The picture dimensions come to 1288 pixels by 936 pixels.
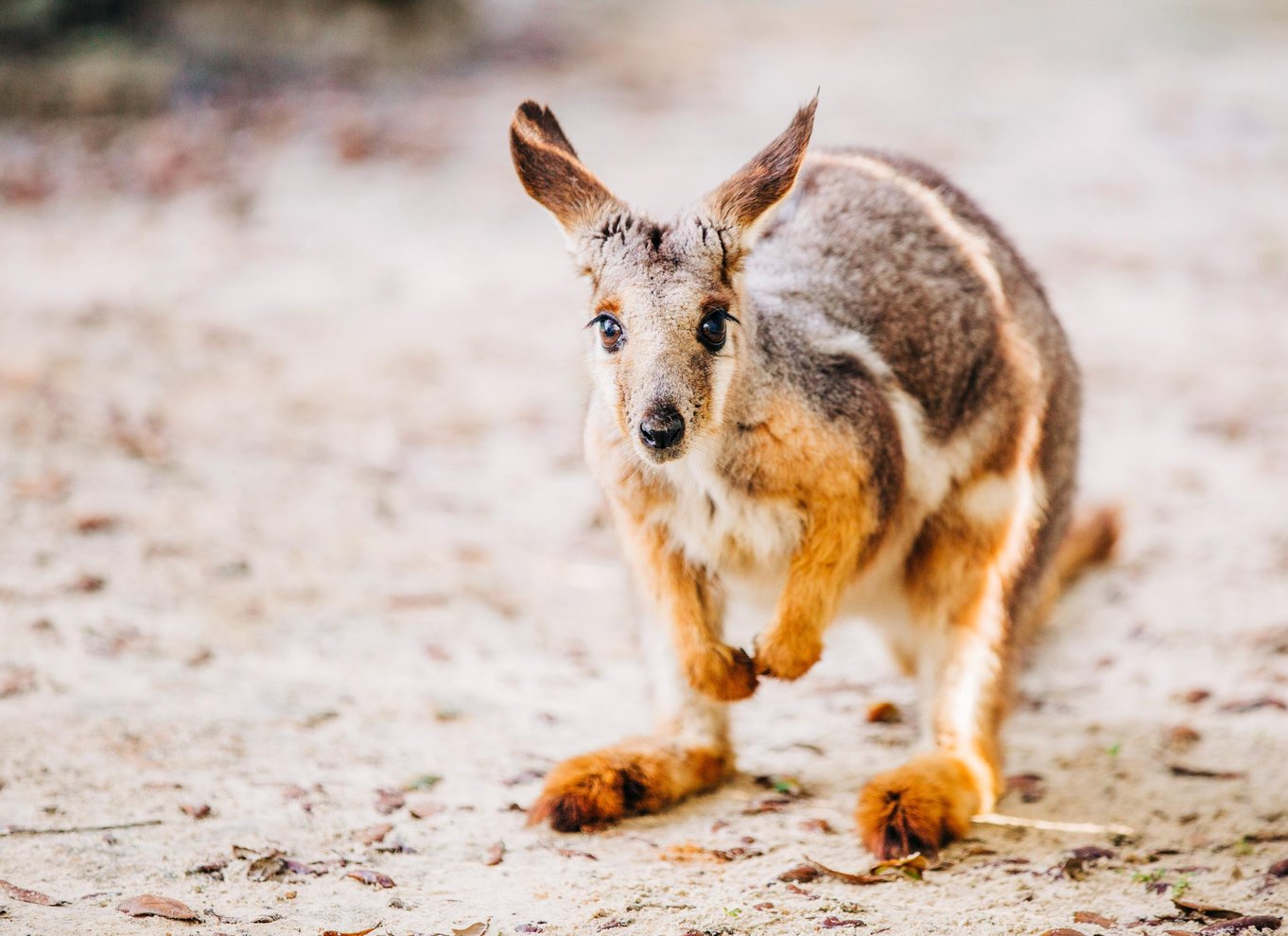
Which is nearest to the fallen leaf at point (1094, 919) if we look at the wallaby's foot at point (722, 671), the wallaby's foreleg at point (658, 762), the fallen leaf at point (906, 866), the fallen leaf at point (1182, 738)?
the fallen leaf at point (906, 866)

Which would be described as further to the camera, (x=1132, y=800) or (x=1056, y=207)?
(x=1056, y=207)

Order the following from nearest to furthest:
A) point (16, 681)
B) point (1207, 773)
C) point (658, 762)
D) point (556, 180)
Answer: point (556, 180), point (658, 762), point (1207, 773), point (16, 681)

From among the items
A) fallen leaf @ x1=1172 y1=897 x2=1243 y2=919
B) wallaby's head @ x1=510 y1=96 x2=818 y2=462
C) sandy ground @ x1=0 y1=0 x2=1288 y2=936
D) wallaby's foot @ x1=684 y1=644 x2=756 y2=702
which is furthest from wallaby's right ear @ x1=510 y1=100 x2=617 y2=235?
fallen leaf @ x1=1172 y1=897 x2=1243 y2=919

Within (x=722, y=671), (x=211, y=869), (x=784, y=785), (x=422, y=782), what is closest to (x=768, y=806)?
(x=784, y=785)

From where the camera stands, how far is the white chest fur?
3213mm

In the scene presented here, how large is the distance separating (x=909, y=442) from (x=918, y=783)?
87 centimetres

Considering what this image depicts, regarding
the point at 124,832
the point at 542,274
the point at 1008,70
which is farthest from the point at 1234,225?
the point at 124,832

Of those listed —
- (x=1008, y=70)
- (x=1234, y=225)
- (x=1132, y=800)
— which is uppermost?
(x=1008, y=70)

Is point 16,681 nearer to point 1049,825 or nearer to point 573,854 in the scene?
point 573,854

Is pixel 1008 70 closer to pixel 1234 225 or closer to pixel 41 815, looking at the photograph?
pixel 1234 225

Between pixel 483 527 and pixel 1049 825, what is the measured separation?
2.74 meters

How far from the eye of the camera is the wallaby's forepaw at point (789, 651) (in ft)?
10.9

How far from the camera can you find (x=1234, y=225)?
26.5 ft

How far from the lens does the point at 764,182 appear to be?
3.12m
